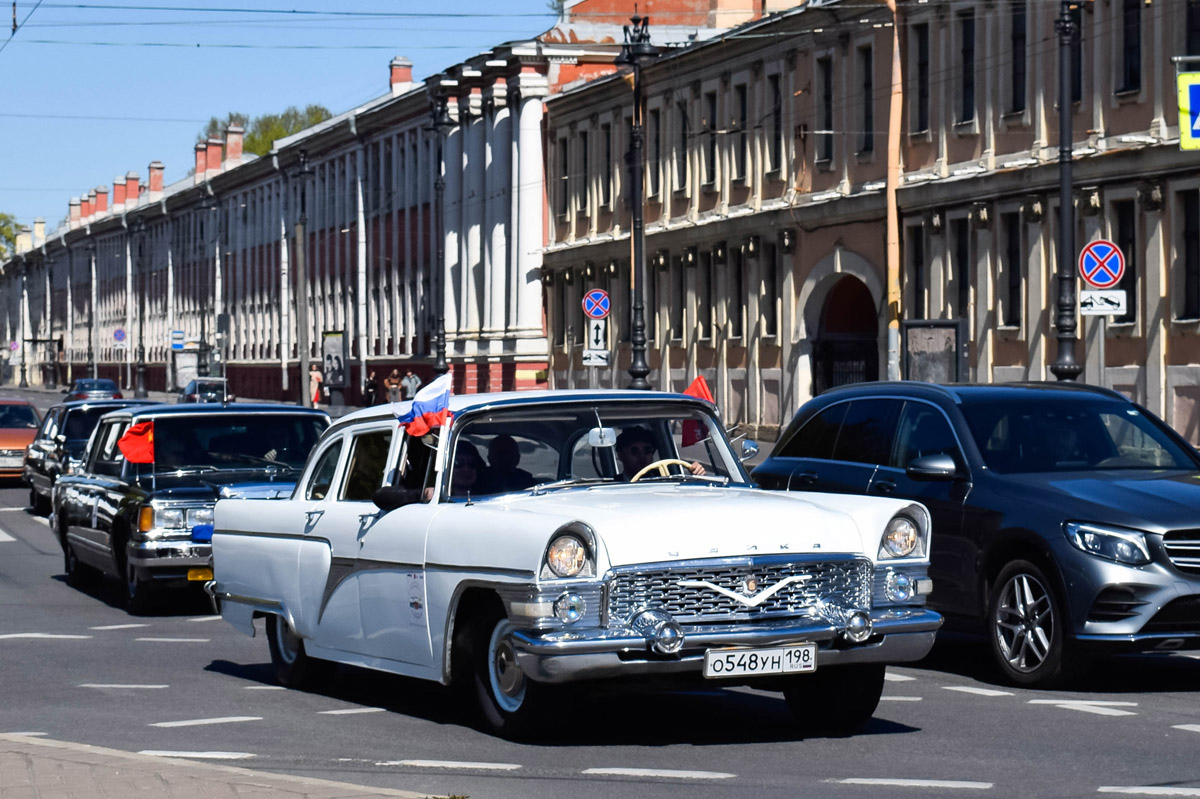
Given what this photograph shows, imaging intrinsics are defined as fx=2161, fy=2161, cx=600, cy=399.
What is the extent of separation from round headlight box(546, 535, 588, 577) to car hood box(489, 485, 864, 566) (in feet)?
0.34

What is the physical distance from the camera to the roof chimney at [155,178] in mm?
142500

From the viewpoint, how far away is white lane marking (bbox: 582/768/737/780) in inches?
344

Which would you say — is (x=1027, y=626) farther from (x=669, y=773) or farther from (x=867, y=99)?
(x=867, y=99)

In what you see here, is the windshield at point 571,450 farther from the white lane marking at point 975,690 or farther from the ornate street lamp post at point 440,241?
the ornate street lamp post at point 440,241

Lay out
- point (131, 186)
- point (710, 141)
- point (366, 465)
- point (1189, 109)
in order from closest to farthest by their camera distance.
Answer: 1. point (366, 465)
2. point (1189, 109)
3. point (710, 141)
4. point (131, 186)

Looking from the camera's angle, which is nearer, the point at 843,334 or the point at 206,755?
the point at 206,755

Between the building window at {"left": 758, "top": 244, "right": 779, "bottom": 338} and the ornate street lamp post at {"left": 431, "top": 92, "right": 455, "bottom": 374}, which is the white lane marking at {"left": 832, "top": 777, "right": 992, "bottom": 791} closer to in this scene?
the building window at {"left": 758, "top": 244, "right": 779, "bottom": 338}

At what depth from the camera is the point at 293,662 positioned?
12234 millimetres

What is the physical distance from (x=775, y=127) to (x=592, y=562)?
4145cm

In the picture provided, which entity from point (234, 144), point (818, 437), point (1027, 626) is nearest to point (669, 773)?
point (1027, 626)

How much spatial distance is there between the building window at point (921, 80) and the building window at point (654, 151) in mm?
14443

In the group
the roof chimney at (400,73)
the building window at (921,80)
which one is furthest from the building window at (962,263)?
the roof chimney at (400,73)

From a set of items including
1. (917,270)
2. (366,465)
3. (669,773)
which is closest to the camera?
(669,773)

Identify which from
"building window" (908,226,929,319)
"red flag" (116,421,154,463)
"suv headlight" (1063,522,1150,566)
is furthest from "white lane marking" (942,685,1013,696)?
"building window" (908,226,929,319)
